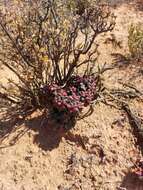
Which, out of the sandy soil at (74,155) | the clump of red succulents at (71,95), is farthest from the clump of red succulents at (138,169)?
the clump of red succulents at (71,95)

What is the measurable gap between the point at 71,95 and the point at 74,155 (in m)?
0.55

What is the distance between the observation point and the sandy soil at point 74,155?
4020 mm

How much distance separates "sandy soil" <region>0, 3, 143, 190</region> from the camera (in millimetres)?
4020

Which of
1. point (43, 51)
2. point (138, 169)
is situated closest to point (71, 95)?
point (43, 51)

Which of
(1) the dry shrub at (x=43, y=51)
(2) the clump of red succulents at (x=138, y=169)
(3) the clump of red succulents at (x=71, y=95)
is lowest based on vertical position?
(2) the clump of red succulents at (x=138, y=169)

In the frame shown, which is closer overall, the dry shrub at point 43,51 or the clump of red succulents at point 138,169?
the clump of red succulents at point 138,169

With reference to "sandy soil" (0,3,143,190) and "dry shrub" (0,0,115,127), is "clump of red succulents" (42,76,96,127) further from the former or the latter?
"sandy soil" (0,3,143,190)

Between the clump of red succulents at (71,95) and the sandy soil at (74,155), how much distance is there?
191mm

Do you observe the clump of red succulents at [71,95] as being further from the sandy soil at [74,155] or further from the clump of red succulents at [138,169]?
the clump of red succulents at [138,169]

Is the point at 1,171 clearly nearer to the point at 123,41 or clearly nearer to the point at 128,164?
the point at 128,164

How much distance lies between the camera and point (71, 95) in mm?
4238

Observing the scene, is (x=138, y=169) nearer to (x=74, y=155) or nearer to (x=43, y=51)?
(x=74, y=155)

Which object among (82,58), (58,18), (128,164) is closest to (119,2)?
(82,58)

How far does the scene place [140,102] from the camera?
4621 millimetres
